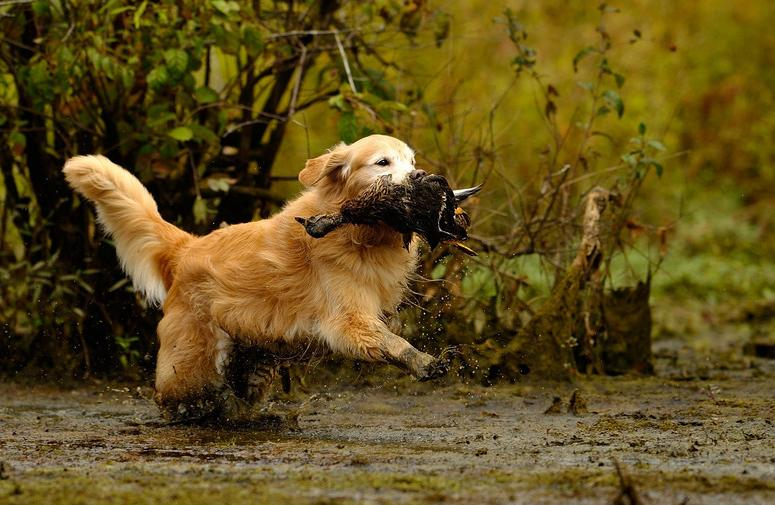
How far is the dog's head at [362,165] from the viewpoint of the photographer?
6488mm

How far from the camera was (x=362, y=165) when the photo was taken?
6523 millimetres

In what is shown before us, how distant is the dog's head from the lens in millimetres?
6488

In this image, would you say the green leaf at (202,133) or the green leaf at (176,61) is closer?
the green leaf at (176,61)

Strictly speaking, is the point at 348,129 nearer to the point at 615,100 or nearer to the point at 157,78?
the point at 157,78

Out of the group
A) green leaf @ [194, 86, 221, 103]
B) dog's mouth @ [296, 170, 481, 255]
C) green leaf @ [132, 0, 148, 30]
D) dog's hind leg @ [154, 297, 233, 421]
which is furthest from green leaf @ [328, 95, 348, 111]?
dog's hind leg @ [154, 297, 233, 421]

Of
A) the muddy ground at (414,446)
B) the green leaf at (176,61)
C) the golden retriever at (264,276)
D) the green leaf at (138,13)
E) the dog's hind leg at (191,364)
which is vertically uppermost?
the green leaf at (138,13)

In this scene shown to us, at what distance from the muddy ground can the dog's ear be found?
1.38 meters

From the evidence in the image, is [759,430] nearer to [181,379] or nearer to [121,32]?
[181,379]

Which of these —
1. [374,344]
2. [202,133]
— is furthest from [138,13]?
[374,344]

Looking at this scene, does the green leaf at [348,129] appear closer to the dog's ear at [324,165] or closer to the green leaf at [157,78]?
the dog's ear at [324,165]

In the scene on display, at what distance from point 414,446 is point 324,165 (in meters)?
1.65

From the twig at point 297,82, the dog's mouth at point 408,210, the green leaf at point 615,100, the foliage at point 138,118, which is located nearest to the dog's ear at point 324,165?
the dog's mouth at point 408,210

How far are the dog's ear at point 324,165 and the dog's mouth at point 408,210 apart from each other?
0.99 ft

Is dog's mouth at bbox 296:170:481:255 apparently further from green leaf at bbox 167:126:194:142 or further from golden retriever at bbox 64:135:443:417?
green leaf at bbox 167:126:194:142
